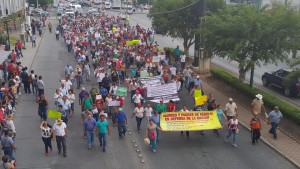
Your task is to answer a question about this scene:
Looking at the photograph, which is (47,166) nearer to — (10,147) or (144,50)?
(10,147)

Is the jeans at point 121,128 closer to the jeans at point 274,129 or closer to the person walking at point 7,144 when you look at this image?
the person walking at point 7,144

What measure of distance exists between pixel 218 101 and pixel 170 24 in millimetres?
12794

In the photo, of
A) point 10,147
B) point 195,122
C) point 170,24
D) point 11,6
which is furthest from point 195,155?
point 11,6

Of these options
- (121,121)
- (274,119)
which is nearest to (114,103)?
(121,121)

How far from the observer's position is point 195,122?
50.1 feet

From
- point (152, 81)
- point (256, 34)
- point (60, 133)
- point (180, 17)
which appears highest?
point (180, 17)

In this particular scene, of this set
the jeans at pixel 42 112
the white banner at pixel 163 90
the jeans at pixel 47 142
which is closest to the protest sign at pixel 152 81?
the white banner at pixel 163 90

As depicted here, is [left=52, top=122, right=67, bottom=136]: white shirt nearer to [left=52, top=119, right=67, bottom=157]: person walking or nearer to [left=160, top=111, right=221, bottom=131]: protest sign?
[left=52, top=119, right=67, bottom=157]: person walking

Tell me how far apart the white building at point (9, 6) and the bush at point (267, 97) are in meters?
35.1

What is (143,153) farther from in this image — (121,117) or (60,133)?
(60,133)

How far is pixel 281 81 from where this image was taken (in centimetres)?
2292

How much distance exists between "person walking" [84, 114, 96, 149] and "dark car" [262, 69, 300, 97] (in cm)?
1152

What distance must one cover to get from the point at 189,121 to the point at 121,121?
2659 mm

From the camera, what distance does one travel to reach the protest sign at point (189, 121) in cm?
1509
